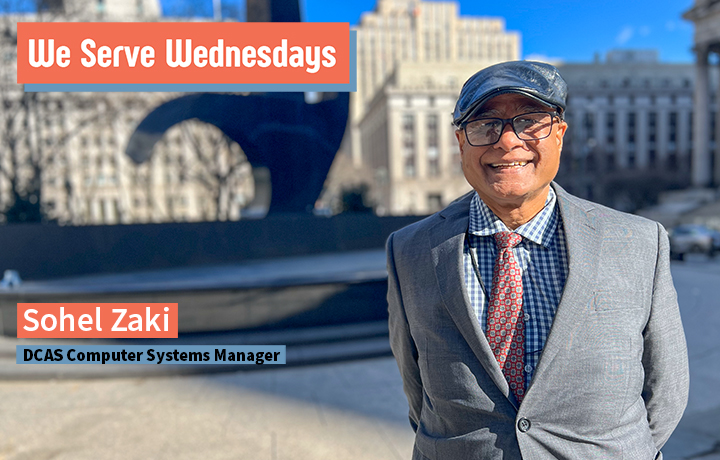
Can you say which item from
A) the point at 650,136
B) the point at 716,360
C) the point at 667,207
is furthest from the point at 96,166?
the point at 650,136

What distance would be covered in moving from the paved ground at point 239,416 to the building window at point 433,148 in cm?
6852

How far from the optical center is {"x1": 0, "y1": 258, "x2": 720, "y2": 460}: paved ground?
13.2 ft

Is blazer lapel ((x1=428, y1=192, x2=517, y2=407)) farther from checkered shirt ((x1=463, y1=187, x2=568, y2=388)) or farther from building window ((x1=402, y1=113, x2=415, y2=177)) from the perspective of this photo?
building window ((x1=402, y1=113, x2=415, y2=177))

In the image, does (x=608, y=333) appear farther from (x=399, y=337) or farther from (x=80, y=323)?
(x=80, y=323)

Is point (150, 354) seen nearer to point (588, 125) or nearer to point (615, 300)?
point (615, 300)

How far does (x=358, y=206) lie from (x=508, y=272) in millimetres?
13185

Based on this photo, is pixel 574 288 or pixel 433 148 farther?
pixel 433 148

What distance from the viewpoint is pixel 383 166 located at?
79188 millimetres

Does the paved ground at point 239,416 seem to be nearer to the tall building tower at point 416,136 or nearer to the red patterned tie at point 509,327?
the red patterned tie at point 509,327

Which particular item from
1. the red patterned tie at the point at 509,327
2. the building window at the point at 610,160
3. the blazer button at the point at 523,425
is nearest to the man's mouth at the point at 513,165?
the red patterned tie at the point at 509,327

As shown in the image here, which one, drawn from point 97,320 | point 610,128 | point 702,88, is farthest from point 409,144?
point 97,320

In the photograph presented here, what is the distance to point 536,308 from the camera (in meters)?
1.55

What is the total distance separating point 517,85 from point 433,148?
73.7 meters

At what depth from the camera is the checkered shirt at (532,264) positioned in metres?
1.54
